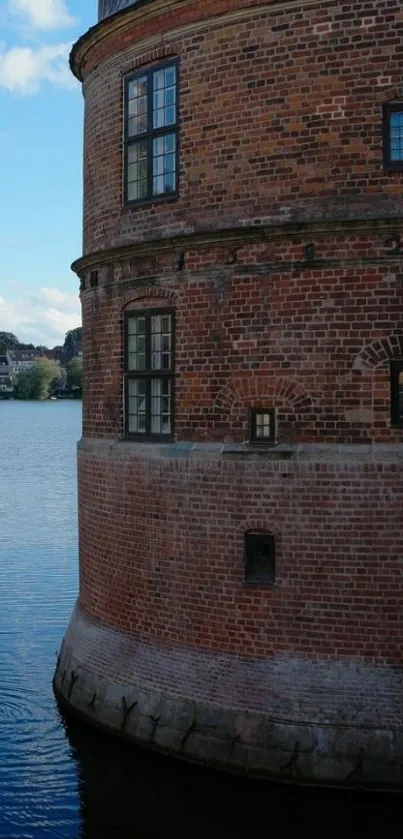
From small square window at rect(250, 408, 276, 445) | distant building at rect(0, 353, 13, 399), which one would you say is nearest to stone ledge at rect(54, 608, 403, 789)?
small square window at rect(250, 408, 276, 445)

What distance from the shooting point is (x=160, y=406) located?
12.1 metres

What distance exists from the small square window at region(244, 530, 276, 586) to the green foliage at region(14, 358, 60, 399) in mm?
Answer: 151973

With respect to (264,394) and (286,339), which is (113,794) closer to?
(264,394)

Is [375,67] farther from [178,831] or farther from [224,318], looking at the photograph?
[178,831]

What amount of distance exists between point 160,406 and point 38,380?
500ft

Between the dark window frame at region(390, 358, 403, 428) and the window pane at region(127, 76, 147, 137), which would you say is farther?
the window pane at region(127, 76, 147, 137)

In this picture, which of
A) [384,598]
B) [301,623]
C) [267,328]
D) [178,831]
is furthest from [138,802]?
[267,328]

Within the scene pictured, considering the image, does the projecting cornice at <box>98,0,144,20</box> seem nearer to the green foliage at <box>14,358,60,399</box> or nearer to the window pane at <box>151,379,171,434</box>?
the window pane at <box>151,379,171,434</box>

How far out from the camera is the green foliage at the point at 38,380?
6378 inches

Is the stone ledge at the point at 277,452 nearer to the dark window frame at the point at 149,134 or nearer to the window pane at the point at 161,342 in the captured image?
the window pane at the point at 161,342

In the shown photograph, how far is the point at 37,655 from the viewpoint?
1605cm

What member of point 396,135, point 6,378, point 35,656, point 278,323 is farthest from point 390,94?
point 6,378

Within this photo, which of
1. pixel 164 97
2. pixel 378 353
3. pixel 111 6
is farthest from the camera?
pixel 111 6

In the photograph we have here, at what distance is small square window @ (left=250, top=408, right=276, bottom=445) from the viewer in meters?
11.0
